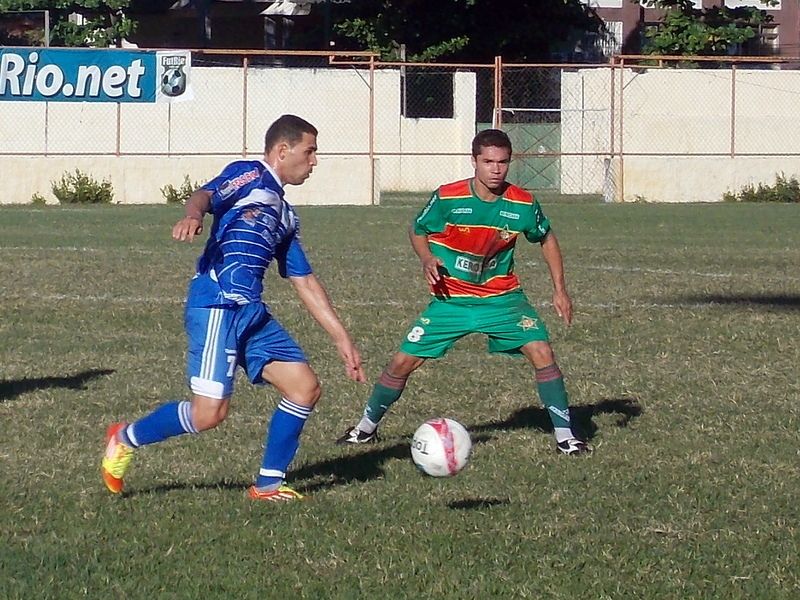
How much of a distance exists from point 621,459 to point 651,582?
6.90 feet

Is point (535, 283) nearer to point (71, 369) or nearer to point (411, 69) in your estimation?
point (71, 369)

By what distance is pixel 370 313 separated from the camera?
502 inches

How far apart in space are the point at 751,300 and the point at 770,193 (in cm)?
1903

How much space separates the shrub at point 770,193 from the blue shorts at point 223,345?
27265 mm

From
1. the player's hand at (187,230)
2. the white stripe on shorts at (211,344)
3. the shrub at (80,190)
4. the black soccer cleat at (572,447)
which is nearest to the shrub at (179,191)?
the shrub at (80,190)

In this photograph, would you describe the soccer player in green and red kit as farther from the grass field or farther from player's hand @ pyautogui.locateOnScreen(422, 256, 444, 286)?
the grass field

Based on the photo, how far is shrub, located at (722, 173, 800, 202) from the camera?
3199 centimetres

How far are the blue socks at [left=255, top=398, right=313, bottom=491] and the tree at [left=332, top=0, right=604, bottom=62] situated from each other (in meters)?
33.8

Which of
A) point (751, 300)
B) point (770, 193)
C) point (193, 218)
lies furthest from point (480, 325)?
point (770, 193)

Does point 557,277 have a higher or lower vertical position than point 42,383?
higher

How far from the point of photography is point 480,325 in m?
7.44

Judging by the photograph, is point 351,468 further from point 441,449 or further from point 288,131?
point 288,131

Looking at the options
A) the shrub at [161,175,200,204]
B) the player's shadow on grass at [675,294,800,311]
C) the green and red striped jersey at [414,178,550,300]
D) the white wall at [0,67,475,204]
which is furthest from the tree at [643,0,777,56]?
the green and red striped jersey at [414,178,550,300]

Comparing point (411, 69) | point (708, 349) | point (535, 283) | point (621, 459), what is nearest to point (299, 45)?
point (411, 69)
